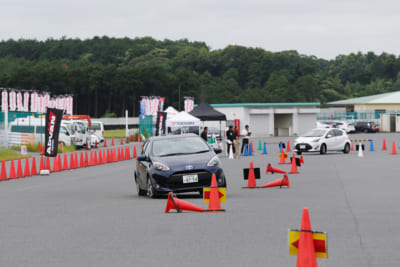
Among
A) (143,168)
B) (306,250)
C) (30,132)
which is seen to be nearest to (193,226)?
(306,250)

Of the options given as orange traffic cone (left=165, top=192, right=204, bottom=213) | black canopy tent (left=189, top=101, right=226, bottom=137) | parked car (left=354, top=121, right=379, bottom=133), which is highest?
black canopy tent (left=189, top=101, right=226, bottom=137)

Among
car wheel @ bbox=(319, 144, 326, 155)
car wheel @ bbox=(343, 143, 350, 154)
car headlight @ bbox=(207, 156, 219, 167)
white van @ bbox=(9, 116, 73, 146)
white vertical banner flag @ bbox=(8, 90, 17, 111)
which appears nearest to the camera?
car headlight @ bbox=(207, 156, 219, 167)

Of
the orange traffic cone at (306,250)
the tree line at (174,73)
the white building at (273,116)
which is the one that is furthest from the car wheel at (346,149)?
the tree line at (174,73)

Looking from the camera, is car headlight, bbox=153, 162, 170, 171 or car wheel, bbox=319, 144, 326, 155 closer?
car headlight, bbox=153, 162, 170, 171

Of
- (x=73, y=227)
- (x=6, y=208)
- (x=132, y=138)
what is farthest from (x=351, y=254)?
(x=132, y=138)

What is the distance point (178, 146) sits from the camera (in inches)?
679

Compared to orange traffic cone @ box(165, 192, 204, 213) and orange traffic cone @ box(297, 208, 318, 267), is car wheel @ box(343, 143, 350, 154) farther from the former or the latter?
orange traffic cone @ box(297, 208, 318, 267)

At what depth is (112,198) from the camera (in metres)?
16.8

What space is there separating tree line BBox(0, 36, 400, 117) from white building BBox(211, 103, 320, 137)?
101ft

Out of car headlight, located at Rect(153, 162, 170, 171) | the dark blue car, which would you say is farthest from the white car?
car headlight, located at Rect(153, 162, 170, 171)

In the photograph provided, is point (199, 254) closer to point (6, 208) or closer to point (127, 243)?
point (127, 243)

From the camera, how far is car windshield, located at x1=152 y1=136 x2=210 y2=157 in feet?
55.8

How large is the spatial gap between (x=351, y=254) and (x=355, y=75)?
17812 centimetres

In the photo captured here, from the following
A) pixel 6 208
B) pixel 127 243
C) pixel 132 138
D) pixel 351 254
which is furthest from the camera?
pixel 132 138
